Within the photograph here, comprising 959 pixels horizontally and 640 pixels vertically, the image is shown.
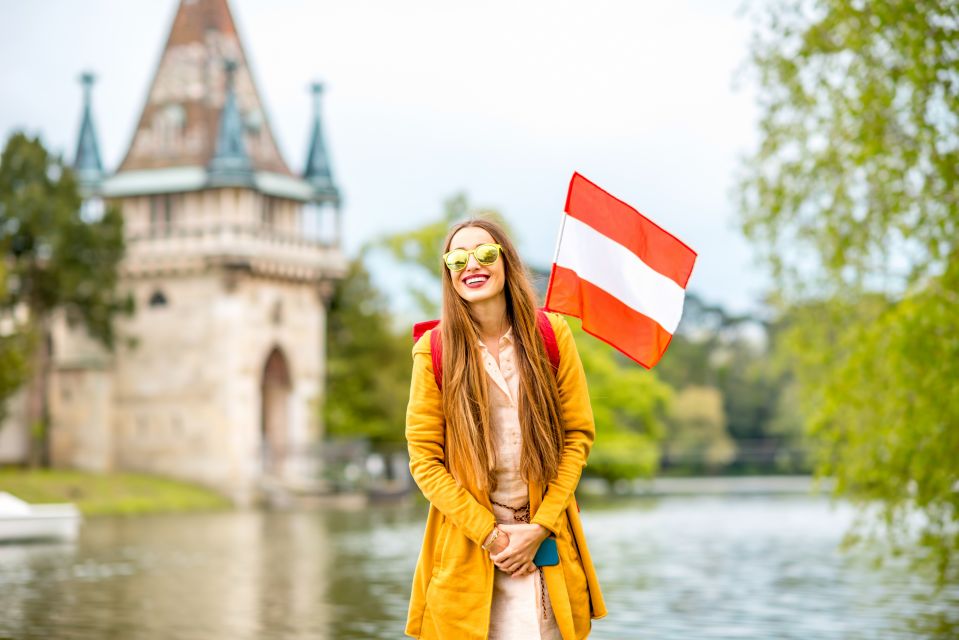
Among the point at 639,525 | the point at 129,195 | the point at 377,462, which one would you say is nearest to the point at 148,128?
the point at 129,195

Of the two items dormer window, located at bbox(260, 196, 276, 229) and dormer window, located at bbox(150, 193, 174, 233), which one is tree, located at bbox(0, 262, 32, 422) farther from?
dormer window, located at bbox(260, 196, 276, 229)

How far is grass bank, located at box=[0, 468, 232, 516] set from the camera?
4200 centimetres

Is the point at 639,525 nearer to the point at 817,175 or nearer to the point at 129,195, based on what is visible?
the point at 817,175

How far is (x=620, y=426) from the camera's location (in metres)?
62.3

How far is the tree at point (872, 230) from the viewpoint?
12.3 metres

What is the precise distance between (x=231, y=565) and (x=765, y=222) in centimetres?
859

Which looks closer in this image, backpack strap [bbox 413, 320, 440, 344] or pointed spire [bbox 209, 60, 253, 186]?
backpack strap [bbox 413, 320, 440, 344]

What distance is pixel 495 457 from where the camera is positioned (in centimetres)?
512

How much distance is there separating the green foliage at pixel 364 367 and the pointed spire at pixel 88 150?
33.8 feet

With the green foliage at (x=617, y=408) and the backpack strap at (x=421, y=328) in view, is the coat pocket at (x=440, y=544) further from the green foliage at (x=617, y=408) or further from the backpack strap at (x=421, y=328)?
the green foliage at (x=617, y=408)

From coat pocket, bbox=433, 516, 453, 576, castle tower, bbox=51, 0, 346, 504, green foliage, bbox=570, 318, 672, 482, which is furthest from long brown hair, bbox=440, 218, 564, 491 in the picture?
green foliage, bbox=570, 318, 672, 482

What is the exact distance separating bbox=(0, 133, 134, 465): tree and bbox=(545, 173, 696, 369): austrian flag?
3997cm

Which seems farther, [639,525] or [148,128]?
[148,128]

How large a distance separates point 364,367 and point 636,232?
5227 centimetres
